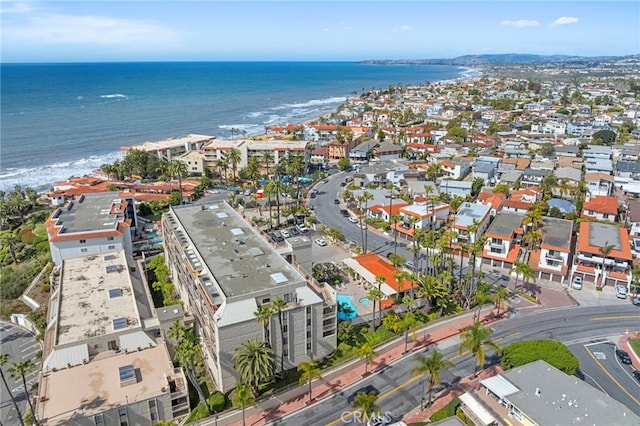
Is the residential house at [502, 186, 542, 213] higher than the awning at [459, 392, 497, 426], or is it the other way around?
the residential house at [502, 186, 542, 213]

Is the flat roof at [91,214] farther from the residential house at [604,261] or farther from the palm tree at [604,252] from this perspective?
the palm tree at [604,252]

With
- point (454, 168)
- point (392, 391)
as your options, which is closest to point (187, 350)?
point (392, 391)

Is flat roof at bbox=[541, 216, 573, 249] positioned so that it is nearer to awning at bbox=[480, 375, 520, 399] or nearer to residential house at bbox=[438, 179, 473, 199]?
residential house at bbox=[438, 179, 473, 199]

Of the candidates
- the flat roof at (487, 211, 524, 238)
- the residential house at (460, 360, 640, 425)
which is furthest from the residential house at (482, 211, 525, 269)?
the residential house at (460, 360, 640, 425)

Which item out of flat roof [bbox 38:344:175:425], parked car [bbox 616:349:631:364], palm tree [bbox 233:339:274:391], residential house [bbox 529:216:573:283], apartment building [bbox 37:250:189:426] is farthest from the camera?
residential house [bbox 529:216:573:283]

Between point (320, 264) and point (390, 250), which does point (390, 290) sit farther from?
point (390, 250)

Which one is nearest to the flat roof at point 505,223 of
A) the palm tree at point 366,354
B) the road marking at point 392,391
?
the road marking at point 392,391

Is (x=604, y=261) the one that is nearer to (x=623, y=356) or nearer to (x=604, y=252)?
(x=604, y=252)
